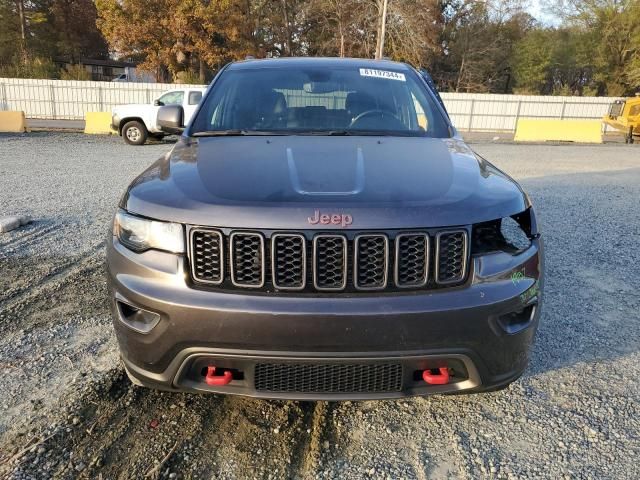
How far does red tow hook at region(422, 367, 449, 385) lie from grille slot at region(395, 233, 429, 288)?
0.37m

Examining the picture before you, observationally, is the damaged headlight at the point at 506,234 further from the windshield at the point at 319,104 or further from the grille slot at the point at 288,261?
the windshield at the point at 319,104

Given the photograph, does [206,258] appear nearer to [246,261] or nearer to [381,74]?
[246,261]

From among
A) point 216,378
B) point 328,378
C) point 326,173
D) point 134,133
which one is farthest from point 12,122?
point 328,378

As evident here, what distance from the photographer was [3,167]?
31.9 ft

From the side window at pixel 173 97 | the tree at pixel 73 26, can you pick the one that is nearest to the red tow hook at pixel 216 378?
the side window at pixel 173 97

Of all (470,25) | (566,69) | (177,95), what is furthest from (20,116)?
(566,69)

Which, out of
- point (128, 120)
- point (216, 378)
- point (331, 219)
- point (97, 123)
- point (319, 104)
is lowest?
point (97, 123)

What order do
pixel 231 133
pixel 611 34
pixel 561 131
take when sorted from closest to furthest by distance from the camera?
pixel 231 133
pixel 561 131
pixel 611 34

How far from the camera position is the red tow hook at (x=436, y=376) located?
6.68 ft

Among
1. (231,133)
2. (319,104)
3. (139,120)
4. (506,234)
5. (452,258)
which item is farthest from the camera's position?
(139,120)

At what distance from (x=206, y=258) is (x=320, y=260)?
1.46 ft

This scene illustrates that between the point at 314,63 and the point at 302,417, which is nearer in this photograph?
the point at 302,417

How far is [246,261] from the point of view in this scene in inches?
76.5

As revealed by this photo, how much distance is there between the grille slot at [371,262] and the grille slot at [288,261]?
0.20 metres
